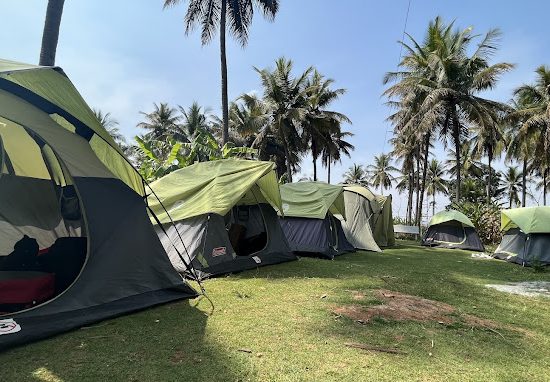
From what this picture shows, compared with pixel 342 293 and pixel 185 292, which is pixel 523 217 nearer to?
pixel 342 293

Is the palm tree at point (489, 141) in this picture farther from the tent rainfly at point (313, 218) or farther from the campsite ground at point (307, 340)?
the campsite ground at point (307, 340)

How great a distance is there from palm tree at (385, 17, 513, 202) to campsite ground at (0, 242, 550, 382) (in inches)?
586

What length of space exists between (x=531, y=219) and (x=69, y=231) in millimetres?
9839

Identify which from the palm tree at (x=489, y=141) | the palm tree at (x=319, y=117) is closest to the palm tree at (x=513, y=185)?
the palm tree at (x=489, y=141)

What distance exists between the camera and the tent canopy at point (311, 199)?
30.5 ft

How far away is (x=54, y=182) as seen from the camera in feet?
17.3

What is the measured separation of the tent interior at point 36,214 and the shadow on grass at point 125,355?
0.98 meters

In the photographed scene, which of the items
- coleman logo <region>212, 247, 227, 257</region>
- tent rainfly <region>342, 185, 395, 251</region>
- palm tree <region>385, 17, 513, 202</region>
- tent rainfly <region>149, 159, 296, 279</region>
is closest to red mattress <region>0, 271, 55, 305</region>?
tent rainfly <region>149, 159, 296, 279</region>

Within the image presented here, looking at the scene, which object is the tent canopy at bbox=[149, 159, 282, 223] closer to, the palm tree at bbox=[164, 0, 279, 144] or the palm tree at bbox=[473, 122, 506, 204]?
the palm tree at bbox=[164, 0, 279, 144]

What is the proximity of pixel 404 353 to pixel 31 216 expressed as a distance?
4.65 meters

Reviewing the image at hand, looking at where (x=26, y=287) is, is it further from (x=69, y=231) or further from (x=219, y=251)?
(x=219, y=251)

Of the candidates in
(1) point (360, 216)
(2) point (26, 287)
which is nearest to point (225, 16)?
(1) point (360, 216)

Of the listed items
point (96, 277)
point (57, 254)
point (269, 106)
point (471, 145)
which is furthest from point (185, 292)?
point (471, 145)

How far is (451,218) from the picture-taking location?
14203 millimetres
